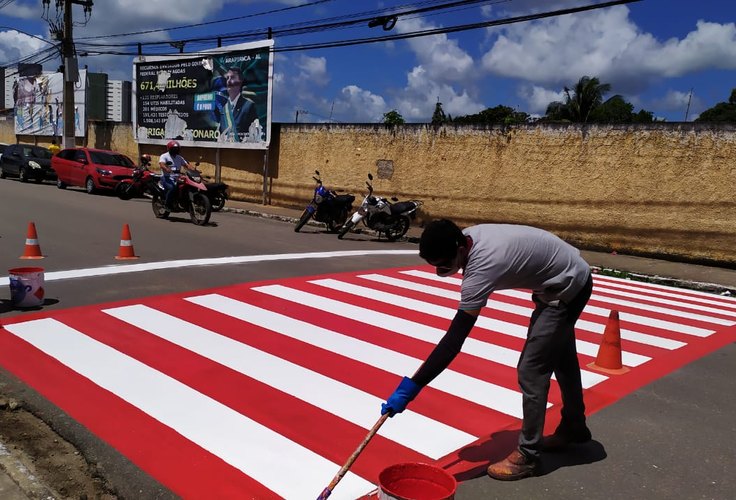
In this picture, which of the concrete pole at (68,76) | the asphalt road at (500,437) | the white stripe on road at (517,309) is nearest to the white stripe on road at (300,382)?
the asphalt road at (500,437)

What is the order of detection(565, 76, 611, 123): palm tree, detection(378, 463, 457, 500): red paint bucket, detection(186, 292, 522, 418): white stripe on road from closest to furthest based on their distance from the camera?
detection(378, 463, 457, 500): red paint bucket, detection(186, 292, 522, 418): white stripe on road, detection(565, 76, 611, 123): palm tree

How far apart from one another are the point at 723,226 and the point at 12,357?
1233 cm

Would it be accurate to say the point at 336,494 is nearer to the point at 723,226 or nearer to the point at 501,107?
the point at 723,226

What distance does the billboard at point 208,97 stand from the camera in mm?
21391

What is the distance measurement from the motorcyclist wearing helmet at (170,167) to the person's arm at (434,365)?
42.3 ft

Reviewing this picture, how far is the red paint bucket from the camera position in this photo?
2928mm

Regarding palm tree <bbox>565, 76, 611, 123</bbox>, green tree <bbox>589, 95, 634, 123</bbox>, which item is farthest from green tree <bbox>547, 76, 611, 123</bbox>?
green tree <bbox>589, 95, 634, 123</bbox>

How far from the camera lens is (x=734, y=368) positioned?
5.88 metres

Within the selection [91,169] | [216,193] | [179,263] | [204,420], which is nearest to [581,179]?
[179,263]

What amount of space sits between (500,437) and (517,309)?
397cm

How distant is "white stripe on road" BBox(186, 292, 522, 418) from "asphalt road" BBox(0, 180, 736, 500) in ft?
2.05

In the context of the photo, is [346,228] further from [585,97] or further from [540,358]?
[585,97]

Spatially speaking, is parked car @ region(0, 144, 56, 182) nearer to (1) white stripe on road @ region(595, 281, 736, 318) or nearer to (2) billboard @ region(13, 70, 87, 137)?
(2) billboard @ region(13, 70, 87, 137)

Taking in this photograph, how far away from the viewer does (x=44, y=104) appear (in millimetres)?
37531
